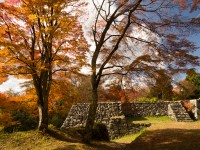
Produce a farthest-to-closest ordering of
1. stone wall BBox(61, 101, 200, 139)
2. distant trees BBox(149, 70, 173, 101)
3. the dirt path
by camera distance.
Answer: stone wall BBox(61, 101, 200, 139) → distant trees BBox(149, 70, 173, 101) → the dirt path

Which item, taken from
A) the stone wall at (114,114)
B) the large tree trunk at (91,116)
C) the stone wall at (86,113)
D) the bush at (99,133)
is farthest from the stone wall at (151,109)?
the large tree trunk at (91,116)

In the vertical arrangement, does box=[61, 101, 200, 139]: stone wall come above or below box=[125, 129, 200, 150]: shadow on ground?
above

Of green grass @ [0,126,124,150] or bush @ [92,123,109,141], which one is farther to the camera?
bush @ [92,123,109,141]

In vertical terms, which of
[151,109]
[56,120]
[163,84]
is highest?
[163,84]

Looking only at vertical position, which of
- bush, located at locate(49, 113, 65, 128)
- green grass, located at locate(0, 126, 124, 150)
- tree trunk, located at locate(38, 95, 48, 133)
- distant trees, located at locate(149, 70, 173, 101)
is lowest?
green grass, located at locate(0, 126, 124, 150)

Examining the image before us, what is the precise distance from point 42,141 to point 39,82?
2.97m

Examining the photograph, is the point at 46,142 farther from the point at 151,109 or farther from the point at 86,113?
the point at 151,109

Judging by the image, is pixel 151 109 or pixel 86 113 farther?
pixel 151 109

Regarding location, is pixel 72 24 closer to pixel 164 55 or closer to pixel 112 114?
pixel 164 55

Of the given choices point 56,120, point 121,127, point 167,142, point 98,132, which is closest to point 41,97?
point 98,132

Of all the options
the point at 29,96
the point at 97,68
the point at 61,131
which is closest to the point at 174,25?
the point at 97,68

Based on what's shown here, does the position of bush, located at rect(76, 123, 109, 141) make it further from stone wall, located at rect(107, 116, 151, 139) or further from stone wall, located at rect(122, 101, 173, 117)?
stone wall, located at rect(122, 101, 173, 117)

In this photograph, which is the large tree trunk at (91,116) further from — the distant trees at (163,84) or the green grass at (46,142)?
the distant trees at (163,84)

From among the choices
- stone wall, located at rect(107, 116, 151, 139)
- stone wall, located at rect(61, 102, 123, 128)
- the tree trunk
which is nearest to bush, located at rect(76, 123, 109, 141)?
the tree trunk
